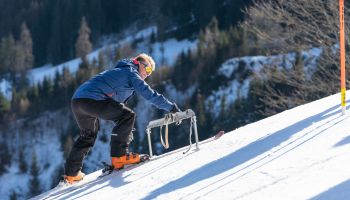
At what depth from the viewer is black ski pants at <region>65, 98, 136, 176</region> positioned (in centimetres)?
617

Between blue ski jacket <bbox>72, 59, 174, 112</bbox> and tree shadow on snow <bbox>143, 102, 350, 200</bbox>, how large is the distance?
0.83 meters

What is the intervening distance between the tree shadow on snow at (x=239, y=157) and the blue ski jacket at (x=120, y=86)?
32.6 inches

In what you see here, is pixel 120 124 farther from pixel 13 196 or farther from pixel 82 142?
pixel 13 196

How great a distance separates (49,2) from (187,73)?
122 feet

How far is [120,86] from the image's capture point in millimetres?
6184

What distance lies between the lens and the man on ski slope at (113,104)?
611 centimetres

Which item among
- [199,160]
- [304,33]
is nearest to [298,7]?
[304,33]

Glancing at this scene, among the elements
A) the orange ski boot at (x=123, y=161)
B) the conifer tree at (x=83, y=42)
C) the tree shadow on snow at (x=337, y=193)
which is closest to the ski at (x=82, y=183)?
the orange ski boot at (x=123, y=161)

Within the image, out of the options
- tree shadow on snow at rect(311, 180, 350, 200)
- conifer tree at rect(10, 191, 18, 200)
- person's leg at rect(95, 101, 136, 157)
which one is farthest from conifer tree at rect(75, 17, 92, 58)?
tree shadow on snow at rect(311, 180, 350, 200)

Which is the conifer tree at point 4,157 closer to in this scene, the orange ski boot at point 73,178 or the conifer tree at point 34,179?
the conifer tree at point 34,179

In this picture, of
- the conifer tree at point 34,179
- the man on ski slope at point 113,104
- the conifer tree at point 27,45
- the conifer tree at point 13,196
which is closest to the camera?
the man on ski slope at point 113,104

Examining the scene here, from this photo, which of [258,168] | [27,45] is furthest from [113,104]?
[27,45]

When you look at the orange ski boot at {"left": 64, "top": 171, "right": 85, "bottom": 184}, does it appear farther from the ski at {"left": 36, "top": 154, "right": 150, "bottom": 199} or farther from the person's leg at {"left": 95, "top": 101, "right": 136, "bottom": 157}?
the person's leg at {"left": 95, "top": 101, "right": 136, "bottom": 157}

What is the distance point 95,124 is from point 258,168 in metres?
2.06
